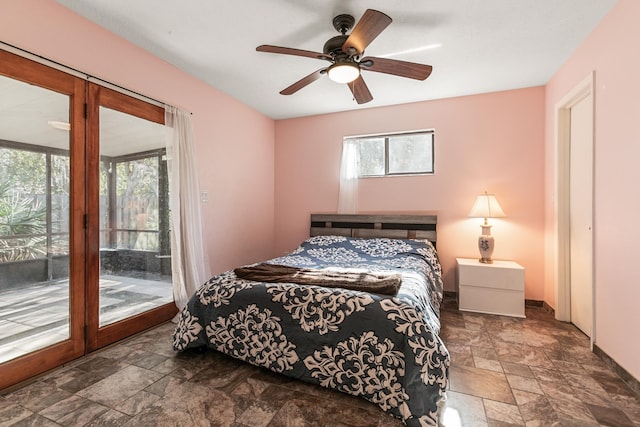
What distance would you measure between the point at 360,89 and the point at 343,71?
17.5 inches

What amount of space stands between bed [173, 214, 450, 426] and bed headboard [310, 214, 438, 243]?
1.17 meters

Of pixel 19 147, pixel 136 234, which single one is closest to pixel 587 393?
pixel 136 234

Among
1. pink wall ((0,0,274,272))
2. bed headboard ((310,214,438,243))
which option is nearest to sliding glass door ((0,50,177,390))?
pink wall ((0,0,274,272))

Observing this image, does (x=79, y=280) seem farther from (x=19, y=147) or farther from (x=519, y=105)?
(x=519, y=105)

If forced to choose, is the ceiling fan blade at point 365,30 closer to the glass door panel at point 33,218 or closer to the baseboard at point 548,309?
the glass door panel at point 33,218

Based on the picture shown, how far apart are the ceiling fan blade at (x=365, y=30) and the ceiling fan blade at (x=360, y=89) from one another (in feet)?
1.18

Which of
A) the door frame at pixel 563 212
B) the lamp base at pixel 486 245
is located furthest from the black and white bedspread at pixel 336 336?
the door frame at pixel 563 212

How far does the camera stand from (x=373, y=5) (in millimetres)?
1995

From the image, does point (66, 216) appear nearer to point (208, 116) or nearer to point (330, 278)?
point (208, 116)

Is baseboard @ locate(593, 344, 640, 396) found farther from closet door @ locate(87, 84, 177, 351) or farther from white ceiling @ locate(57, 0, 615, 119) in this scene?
closet door @ locate(87, 84, 177, 351)

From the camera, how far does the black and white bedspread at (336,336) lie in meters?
1.50

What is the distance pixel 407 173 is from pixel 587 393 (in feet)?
8.73

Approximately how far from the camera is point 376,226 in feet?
12.5

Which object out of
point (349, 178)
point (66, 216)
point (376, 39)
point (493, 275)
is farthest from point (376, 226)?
point (66, 216)
